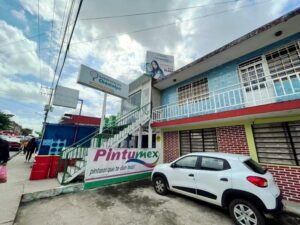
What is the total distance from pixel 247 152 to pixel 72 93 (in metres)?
15.7

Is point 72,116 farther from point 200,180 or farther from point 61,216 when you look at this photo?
point 200,180

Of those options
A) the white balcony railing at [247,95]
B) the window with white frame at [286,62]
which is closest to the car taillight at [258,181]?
the white balcony railing at [247,95]

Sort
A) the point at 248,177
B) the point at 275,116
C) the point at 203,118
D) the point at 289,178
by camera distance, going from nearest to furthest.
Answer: the point at 248,177 < the point at 289,178 < the point at 275,116 < the point at 203,118

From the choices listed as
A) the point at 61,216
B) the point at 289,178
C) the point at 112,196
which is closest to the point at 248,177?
the point at 289,178

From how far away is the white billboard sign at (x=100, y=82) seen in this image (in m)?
6.51

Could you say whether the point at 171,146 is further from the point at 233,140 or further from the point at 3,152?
the point at 3,152

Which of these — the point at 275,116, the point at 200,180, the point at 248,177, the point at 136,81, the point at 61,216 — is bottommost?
the point at 61,216

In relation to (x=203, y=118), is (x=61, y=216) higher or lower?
lower

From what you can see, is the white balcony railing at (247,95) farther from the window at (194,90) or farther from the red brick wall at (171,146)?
the red brick wall at (171,146)

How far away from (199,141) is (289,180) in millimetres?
3405

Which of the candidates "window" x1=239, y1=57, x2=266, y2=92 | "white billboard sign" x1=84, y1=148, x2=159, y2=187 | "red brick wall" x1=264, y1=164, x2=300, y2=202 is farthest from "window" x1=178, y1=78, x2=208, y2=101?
"red brick wall" x1=264, y1=164, x2=300, y2=202

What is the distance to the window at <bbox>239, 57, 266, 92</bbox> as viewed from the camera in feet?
20.0

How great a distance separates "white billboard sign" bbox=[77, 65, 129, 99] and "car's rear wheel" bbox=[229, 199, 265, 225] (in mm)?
6839

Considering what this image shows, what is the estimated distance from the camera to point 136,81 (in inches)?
443
